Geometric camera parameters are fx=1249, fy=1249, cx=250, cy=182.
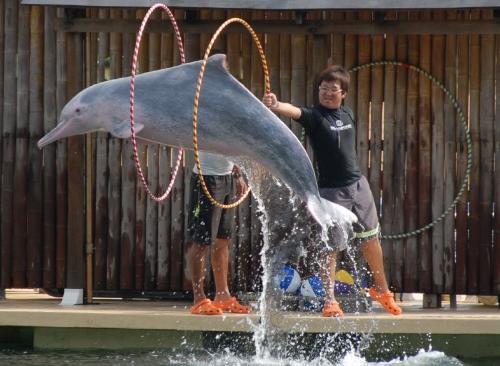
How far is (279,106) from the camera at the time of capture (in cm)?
867

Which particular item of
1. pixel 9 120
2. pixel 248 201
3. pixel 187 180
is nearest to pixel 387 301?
pixel 248 201

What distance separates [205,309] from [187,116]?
2.25 m

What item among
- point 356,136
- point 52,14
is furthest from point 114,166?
point 356,136

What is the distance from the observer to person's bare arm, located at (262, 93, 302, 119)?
Result: 8.33 metres

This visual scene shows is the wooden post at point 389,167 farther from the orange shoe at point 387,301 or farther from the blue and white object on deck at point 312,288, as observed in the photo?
the orange shoe at point 387,301

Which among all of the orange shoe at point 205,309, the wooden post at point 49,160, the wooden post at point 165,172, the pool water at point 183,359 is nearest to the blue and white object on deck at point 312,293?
the pool water at point 183,359

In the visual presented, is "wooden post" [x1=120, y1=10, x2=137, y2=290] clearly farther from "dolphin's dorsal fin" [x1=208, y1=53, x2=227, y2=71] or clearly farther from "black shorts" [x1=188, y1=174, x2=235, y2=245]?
"dolphin's dorsal fin" [x1=208, y1=53, x2=227, y2=71]

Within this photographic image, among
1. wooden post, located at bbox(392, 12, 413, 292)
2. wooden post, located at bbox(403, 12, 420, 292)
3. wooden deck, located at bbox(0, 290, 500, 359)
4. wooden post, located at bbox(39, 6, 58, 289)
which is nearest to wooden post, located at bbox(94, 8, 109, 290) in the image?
wooden post, located at bbox(39, 6, 58, 289)

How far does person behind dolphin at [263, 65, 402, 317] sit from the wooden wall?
100 cm

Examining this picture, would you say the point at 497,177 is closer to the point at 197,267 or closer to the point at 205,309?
the point at 197,267

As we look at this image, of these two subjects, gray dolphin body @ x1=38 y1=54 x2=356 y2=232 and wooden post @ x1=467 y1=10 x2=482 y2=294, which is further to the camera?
wooden post @ x1=467 y1=10 x2=482 y2=294

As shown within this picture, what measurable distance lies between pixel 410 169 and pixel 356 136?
53 centimetres

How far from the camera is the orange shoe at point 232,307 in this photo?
9523 mm

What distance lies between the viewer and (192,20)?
34.0ft
